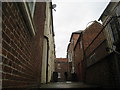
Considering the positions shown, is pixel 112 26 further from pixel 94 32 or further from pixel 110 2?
pixel 94 32

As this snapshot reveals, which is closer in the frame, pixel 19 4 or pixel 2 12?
pixel 2 12

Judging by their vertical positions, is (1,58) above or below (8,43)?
below

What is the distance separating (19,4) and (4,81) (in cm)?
115

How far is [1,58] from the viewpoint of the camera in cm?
109

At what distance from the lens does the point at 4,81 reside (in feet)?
3.78

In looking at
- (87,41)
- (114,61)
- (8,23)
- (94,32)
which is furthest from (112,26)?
(94,32)

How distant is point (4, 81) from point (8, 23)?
2.21 ft

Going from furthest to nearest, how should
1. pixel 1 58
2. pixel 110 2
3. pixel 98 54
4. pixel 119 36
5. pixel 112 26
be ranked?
1. pixel 110 2
2. pixel 98 54
3. pixel 112 26
4. pixel 119 36
5. pixel 1 58

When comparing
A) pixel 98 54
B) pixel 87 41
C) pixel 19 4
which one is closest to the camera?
pixel 19 4

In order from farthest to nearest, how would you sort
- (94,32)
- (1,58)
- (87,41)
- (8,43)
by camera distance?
1. (94,32)
2. (87,41)
3. (8,43)
4. (1,58)

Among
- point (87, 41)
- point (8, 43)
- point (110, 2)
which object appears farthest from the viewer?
point (87, 41)

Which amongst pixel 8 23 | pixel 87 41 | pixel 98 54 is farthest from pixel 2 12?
pixel 87 41

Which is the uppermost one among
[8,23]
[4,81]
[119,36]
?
[119,36]

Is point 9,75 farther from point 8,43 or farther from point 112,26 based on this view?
point 112,26
